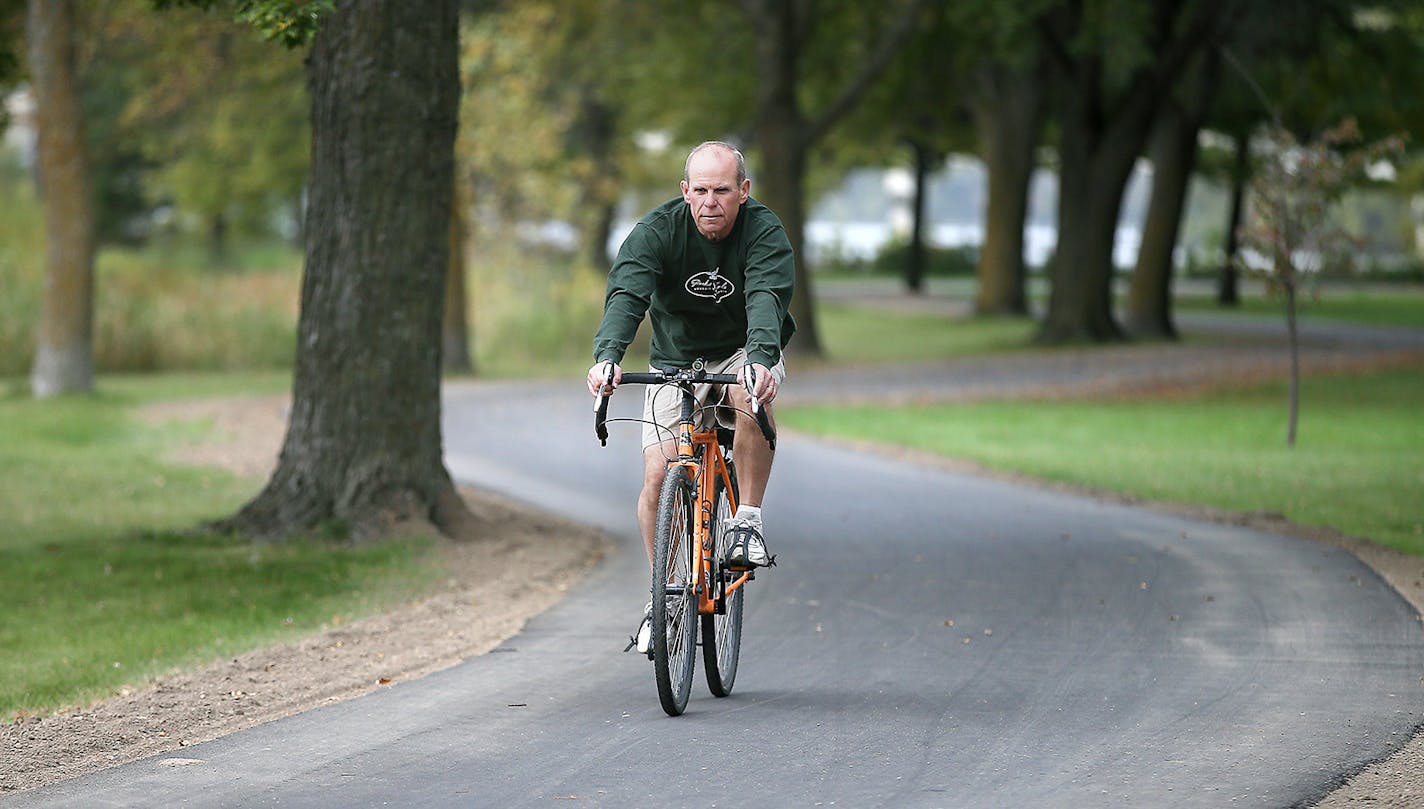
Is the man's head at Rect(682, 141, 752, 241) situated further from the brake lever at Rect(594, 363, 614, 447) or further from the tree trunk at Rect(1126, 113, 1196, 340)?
the tree trunk at Rect(1126, 113, 1196, 340)

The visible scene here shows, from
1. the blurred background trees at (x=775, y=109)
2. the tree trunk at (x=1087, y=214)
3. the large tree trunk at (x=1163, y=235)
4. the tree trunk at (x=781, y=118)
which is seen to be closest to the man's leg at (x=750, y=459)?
the blurred background trees at (x=775, y=109)

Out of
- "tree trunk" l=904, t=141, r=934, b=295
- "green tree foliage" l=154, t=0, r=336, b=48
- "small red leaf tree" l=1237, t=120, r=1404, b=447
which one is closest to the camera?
"green tree foliage" l=154, t=0, r=336, b=48

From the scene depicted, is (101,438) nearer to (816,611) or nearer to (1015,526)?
(1015,526)

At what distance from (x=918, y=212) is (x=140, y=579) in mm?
48280

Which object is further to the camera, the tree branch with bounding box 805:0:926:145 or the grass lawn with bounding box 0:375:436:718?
the tree branch with bounding box 805:0:926:145

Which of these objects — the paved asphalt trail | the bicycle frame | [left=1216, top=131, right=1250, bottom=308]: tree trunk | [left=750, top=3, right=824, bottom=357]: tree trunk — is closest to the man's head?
the bicycle frame

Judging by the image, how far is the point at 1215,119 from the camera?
1754 inches

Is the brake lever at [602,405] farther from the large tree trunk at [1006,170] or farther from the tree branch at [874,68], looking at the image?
the large tree trunk at [1006,170]

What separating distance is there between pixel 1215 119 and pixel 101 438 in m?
32.2

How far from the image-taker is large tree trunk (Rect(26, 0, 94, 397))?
72.9 ft

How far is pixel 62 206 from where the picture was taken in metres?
22.8

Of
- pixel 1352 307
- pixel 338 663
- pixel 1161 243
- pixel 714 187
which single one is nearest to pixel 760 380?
pixel 714 187

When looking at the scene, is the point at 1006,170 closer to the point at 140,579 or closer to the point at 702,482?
the point at 140,579

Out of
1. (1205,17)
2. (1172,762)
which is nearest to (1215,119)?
(1205,17)
